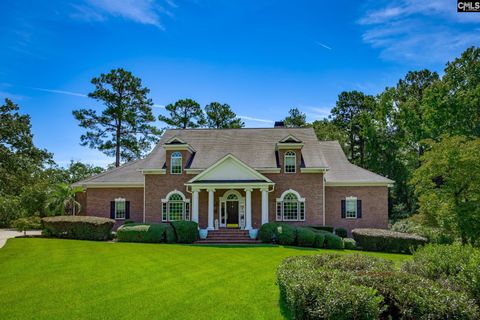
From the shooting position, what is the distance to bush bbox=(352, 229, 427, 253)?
25.2 metres

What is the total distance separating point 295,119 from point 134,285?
161ft

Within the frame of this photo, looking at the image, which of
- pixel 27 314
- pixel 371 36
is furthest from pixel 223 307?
pixel 371 36

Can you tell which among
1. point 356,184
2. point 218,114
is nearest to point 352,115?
point 218,114

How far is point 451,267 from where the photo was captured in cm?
965

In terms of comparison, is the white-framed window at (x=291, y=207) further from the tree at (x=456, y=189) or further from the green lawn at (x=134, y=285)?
the green lawn at (x=134, y=285)

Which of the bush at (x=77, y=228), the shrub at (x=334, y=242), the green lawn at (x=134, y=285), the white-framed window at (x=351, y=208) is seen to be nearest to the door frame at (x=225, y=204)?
the shrub at (x=334, y=242)

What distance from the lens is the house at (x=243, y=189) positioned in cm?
2966

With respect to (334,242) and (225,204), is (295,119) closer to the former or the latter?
(225,204)

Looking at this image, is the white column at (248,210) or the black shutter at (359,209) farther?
the black shutter at (359,209)

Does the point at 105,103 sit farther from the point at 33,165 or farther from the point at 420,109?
the point at 420,109

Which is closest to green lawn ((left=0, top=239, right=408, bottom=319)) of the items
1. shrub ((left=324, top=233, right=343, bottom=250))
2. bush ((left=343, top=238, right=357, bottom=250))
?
shrub ((left=324, top=233, right=343, bottom=250))

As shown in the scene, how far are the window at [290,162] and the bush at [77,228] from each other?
44.2ft

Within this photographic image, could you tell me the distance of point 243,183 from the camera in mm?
28672

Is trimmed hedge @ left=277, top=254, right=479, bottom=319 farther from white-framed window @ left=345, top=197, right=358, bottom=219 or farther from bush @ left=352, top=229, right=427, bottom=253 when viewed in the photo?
white-framed window @ left=345, top=197, right=358, bottom=219
